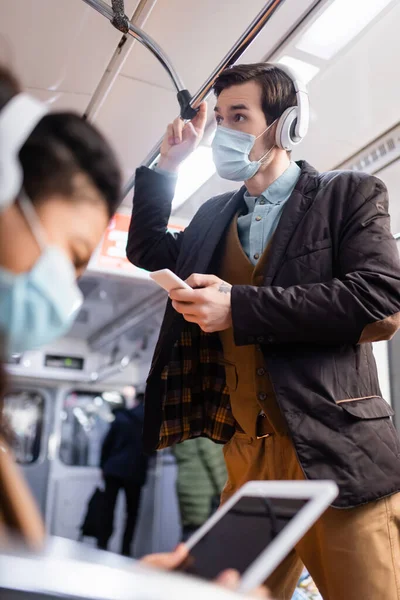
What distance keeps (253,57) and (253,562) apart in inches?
101

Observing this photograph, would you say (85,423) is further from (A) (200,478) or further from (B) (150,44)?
(B) (150,44)

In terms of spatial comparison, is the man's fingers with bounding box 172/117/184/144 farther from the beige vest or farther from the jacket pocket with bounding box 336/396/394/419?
the jacket pocket with bounding box 336/396/394/419

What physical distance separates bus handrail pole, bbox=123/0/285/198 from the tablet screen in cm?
93

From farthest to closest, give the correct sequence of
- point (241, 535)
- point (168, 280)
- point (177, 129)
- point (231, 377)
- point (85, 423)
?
point (85, 423) → point (177, 129) → point (231, 377) → point (168, 280) → point (241, 535)

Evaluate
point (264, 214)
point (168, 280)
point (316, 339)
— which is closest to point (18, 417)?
point (168, 280)

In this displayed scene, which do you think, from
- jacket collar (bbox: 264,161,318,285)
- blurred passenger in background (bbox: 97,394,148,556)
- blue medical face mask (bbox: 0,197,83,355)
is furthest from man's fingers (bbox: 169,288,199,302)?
blurred passenger in background (bbox: 97,394,148,556)

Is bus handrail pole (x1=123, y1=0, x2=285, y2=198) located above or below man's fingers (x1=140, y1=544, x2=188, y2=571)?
above

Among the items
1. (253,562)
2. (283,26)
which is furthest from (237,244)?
(283,26)

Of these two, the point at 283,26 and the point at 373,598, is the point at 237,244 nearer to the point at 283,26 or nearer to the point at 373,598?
the point at 373,598

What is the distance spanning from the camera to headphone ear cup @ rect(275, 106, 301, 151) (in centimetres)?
161

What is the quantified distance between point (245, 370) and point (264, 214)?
1.39 ft

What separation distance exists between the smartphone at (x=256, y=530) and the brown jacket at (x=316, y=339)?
1.75 ft

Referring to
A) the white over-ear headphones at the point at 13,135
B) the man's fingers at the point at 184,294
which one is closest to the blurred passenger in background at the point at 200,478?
the man's fingers at the point at 184,294

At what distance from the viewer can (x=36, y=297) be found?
60 cm
